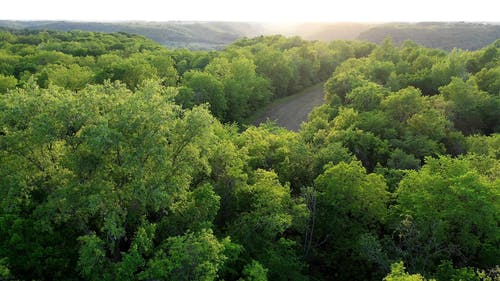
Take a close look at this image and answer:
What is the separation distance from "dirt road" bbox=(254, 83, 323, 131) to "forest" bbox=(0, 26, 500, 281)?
24.1 m

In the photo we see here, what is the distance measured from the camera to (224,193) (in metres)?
36.0

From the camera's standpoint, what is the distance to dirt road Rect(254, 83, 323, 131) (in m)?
85.0

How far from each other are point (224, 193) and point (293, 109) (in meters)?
60.1

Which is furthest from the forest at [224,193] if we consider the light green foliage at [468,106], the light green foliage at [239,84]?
the light green foliage at [239,84]

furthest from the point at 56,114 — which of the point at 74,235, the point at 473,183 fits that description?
the point at 473,183

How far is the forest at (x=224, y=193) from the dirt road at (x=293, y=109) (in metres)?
24.1

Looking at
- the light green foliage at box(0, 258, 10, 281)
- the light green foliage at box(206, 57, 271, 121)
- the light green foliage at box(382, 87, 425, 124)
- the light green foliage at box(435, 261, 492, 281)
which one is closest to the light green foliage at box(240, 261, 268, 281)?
the light green foliage at box(435, 261, 492, 281)

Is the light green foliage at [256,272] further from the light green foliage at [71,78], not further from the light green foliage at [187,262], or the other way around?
the light green foliage at [71,78]

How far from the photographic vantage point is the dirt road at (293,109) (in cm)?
8500

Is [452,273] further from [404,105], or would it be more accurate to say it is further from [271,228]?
[404,105]

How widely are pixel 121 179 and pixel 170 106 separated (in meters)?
5.94

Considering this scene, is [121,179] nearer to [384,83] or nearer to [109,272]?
[109,272]

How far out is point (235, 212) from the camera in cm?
3691

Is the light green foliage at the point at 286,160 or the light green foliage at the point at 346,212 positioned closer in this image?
the light green foliage at the point at 346,212
